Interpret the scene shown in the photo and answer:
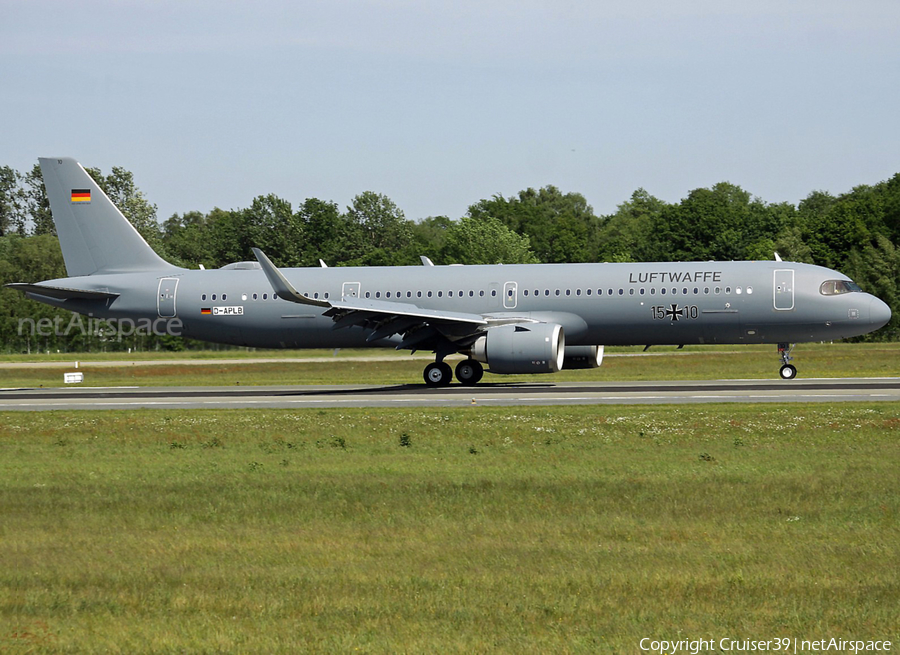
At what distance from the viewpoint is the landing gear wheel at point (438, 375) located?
34.5 meters

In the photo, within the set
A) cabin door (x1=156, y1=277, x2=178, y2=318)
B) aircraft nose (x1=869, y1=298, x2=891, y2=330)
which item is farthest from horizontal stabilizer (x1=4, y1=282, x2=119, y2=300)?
aircraft nose (x1=869, y1=298, x2=891, y2=330)

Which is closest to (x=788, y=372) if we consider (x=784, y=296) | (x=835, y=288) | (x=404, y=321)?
(x=784, y=296)

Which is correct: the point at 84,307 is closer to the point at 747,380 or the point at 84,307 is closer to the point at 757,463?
the point at 747,380

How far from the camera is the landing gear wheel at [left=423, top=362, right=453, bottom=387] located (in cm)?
3453

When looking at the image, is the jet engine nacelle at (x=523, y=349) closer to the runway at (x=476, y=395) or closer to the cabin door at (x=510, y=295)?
the runway at (x=476, y=395)

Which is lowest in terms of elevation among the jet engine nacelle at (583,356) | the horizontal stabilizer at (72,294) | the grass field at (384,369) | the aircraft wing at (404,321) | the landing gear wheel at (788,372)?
the grass field at (384,369)

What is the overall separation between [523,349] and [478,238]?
69.7 m

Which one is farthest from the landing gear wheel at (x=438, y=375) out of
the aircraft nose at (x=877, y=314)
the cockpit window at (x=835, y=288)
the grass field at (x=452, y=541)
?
the grass field at (x=452, y=541)

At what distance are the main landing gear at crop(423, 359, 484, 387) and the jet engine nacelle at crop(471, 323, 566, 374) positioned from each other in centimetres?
301

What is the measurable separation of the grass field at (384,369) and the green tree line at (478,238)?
56.1ft

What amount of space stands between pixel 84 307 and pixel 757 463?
93.7 ft

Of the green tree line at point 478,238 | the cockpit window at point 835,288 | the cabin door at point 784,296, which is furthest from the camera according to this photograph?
the green tree line at point 478,238

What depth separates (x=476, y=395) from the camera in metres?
30.1

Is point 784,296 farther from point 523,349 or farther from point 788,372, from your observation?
point 523,349
